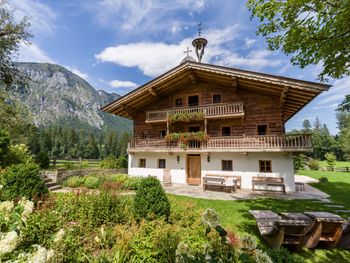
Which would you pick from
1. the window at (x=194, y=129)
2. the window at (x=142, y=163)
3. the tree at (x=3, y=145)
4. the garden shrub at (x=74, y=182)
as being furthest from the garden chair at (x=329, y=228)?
the tree at (x=3, y=145)

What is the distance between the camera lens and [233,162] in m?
14.6

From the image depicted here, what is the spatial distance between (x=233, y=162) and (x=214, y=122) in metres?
3.84

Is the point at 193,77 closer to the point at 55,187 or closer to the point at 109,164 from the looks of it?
the point at 109,164

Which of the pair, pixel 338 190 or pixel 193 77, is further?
pixel 193 77

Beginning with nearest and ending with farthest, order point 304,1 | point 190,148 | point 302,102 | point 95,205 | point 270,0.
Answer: point 95,205 → point 304,1 → point 270,0 → point 302,102 → point 190,148

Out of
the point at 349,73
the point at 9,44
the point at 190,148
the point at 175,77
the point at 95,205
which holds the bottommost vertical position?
the point at 95,205

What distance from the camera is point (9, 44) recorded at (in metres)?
16.2

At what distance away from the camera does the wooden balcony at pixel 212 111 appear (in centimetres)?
1470

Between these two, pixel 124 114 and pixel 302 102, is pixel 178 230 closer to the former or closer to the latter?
pixel 302 102

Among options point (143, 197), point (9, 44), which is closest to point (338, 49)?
point (143, 197)

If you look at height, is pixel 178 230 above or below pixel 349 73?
below

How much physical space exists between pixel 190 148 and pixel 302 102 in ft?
31.1

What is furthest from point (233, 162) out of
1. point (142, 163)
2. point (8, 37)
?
point (8, 37)

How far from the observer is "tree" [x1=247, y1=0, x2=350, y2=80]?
563 cm
